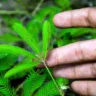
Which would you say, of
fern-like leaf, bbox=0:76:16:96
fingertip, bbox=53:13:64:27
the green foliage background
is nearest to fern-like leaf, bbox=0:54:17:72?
the green foliage background

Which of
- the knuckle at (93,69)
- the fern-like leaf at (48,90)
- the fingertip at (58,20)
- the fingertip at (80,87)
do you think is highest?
the fingertip at (58,20)

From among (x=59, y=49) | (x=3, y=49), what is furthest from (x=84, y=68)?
(x=3, y=49)

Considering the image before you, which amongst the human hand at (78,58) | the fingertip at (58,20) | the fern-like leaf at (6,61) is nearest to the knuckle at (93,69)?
the human hand at (78,58)

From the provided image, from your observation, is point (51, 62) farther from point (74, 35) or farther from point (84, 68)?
point (74, 35)

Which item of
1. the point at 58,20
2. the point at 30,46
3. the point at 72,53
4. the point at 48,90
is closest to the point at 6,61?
the point at 30,46

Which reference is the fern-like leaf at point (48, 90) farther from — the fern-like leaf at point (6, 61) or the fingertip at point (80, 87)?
the fingertip at point (80, 87)

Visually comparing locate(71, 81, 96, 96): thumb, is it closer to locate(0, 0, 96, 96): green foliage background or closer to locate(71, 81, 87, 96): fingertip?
locate(71, 81, 87, 96): fingertip
